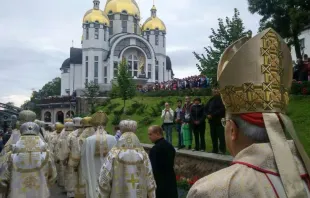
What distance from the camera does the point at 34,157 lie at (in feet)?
20.8

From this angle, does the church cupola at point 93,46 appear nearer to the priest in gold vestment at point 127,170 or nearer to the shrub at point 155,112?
the shrub at point 155,112

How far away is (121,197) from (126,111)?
2181 cm

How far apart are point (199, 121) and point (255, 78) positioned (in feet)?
29.8

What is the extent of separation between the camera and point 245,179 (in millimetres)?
1790

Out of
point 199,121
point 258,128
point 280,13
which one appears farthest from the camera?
point 280,13

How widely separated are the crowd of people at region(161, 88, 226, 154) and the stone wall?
552 mm

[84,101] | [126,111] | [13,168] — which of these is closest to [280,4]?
[126,111]

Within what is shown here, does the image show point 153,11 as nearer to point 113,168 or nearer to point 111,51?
point 111,51

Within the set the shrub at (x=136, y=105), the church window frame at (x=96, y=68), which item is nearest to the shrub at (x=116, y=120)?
the shrub at (x=136, y=105)

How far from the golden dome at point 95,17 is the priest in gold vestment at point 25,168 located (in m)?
59.2

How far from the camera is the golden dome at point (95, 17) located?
208 feet

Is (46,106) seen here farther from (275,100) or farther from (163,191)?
(275,100)

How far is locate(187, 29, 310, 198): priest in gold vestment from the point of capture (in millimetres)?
1796

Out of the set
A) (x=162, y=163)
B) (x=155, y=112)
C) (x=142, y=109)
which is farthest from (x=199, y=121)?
(x=142, y=109)
